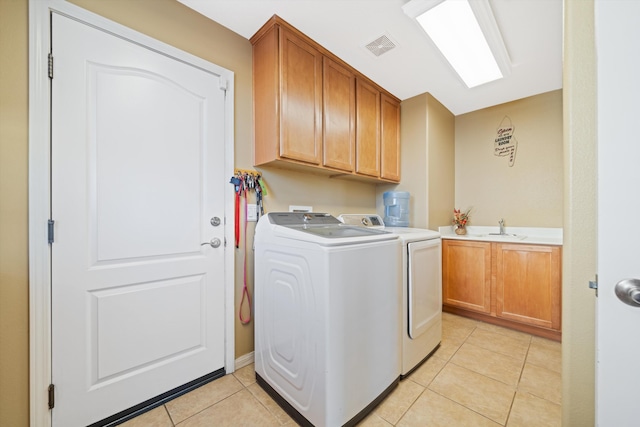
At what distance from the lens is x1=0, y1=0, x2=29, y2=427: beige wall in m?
1.08

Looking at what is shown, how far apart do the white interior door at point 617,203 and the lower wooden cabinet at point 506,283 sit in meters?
2.17

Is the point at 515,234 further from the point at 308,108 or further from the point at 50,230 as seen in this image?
the point at 50,230

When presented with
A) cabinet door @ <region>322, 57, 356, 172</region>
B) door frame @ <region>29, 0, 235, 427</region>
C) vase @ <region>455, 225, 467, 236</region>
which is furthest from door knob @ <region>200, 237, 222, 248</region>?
vase @ <region>455, 225, 467, 236</region>

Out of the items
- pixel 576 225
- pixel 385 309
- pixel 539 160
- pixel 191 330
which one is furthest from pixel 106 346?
pixel 539 160

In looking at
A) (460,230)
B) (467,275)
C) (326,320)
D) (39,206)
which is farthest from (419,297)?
(39,206)

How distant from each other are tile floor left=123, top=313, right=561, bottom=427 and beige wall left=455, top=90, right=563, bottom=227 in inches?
61.7

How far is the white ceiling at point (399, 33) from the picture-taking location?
62.8 inches

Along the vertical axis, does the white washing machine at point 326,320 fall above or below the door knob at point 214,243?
below

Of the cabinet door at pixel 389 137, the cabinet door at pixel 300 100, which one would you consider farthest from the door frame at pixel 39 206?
the cabinet door at pixel 389 137

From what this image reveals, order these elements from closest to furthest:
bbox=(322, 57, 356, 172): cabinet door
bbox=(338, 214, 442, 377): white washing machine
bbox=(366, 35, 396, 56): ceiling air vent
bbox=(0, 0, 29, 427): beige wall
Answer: bbox=(0, 0, 29, 427): beige wall < bbox=(338, 214, 442, 377): white washing machine < bbox=(366, 35, 396, 56): ceiling air vent < bbox=(322, 57, 356, 172): cabinet door

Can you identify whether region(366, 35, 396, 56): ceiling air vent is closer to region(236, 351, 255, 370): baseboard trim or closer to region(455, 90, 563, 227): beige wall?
region(455, 90, 563, 227): beige wall

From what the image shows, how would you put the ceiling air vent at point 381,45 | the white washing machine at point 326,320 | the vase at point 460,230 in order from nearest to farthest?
1. the white washing machine at point 326,320
2. the ceiling air vent at point 381,45
3. the vase at point 460,230

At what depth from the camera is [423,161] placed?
111 inches

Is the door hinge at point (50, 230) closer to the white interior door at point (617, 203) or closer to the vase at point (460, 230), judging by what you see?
the white interior door at point (617, 203)
